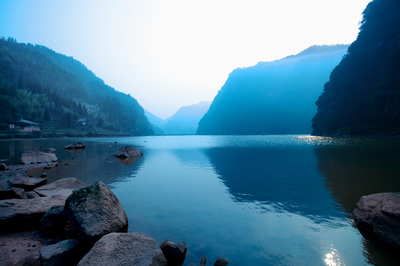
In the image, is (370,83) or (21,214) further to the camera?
(370,83)

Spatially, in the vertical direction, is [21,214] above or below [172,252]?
above

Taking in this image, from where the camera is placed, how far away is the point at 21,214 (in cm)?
785

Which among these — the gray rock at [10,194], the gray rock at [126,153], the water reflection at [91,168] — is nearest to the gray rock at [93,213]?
the gray rock at [10,194]

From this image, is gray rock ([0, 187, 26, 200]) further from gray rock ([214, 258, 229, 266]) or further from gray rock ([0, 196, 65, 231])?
gray rock ([214, 258, 229, 266])

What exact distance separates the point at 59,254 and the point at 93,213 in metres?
1.58

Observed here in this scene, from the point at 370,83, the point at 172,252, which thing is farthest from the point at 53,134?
the point at 370,83

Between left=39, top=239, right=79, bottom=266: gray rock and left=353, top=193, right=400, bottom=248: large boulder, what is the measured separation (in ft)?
35.6

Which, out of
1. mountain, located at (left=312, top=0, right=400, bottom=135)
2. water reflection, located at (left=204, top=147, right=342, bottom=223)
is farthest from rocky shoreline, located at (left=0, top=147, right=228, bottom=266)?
mountain, located at (left=312, top=0, right=400, bottom=135)

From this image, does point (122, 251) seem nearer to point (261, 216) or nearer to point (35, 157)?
point (261, 216)

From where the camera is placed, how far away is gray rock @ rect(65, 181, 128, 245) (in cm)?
664

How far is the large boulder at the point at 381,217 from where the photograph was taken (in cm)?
683

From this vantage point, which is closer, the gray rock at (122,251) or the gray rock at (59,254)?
the gray rock at (122,251)

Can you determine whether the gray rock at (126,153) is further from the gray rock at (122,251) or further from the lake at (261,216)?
the gray rock at (122,251)

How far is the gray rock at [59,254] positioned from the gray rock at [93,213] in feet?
1.58
